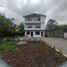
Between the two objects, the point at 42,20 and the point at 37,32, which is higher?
the point at 42,20

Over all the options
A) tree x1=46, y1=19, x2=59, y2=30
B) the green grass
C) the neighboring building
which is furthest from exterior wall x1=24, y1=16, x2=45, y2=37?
the green grass

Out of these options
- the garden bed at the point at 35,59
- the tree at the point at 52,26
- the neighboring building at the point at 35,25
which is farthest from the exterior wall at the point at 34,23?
the garden bed at the point at 35,59

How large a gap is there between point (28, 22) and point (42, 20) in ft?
16.1

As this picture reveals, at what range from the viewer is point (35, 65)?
348 inches

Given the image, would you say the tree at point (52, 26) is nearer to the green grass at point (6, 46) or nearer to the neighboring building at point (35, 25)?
the neighboring building at point (35, 25)

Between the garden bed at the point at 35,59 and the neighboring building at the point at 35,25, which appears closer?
the garden bed at the point at 35,59

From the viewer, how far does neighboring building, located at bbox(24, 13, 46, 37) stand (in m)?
58.2

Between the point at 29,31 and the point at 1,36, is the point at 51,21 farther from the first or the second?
the point at 1,36

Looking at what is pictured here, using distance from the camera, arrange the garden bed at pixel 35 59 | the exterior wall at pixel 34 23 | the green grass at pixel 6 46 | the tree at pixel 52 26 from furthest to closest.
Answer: the tree at pixel 52 26
the exterior wall at pixel 34 23
the green grass at pixel 6 46
the garden bed at pixel 35 59

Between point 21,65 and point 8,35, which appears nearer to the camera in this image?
point 21,65

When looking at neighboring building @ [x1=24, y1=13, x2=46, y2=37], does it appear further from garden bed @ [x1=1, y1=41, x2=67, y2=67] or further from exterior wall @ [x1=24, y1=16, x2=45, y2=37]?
garden bed @ [x1=1, y1=41, x2=67, y2=67]

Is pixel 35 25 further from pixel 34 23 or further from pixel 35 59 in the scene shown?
pixel 35 59

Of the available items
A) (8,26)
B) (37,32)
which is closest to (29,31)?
(37,32)

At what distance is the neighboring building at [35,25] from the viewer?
5816 cm
